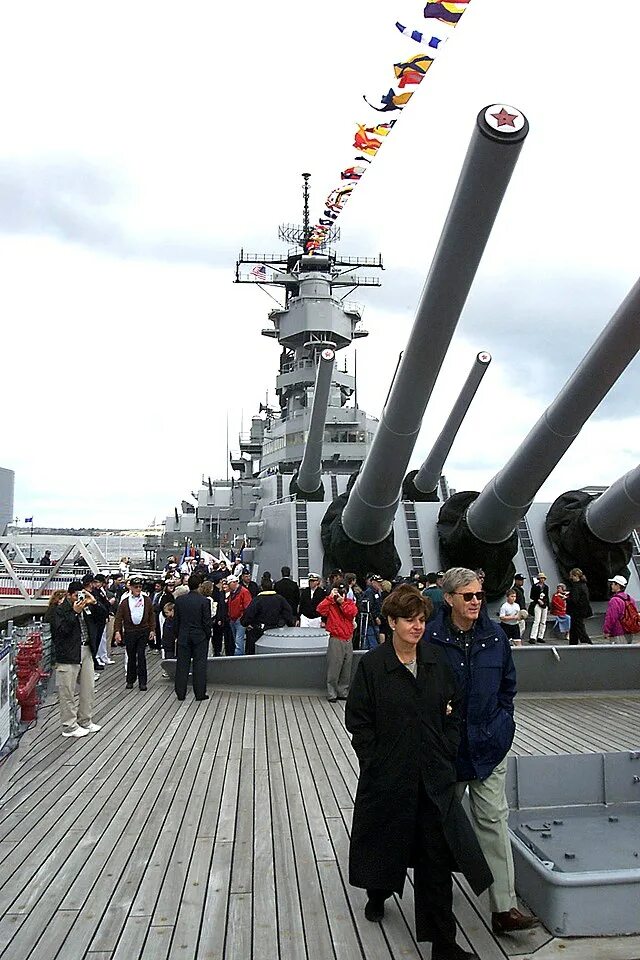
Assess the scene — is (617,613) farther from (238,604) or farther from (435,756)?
(435,756)

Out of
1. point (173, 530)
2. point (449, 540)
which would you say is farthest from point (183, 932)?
point (173, 530)

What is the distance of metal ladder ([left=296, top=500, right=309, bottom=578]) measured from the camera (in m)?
10.0

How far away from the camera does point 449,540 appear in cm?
913

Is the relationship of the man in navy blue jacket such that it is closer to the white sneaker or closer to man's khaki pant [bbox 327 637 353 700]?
the white sneaker

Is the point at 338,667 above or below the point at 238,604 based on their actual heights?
below

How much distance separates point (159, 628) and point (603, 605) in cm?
517

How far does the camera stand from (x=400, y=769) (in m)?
2.23

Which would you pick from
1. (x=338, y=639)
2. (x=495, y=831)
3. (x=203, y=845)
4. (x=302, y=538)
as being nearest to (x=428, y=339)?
(x=338, y=639)

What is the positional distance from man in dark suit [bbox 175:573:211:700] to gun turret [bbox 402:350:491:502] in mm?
4919

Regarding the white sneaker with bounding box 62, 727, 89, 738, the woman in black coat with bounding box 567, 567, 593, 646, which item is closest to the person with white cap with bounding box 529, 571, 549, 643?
the woman in black coat with bounding box 567, 567, 593, 646

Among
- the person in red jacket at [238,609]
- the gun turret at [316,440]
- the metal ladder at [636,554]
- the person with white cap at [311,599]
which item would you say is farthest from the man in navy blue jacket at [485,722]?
the metal ladder at [636,554]

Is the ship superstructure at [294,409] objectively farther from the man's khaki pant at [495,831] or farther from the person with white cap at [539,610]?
the man's khaki pant at [495,831]

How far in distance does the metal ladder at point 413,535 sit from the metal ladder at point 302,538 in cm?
135

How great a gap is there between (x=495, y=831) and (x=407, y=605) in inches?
29.0
